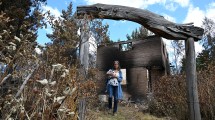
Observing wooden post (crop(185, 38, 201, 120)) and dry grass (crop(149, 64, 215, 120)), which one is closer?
wooden post (crop(185, 38, 201, 120))

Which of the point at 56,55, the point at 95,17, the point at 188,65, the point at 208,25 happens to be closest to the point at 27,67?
the point at 56,55

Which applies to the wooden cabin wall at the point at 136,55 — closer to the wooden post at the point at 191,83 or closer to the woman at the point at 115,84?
the woman at the point at 115,84

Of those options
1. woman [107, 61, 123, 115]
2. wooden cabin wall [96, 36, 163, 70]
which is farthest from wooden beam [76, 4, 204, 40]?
wooden cabin wall [96, 36, 163, 70]

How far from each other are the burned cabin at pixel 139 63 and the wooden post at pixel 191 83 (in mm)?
12189

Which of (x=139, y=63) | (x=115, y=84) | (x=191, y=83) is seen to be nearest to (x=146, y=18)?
(x=191, y=83)

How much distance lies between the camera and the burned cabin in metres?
18.8

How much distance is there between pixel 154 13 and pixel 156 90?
417 cm

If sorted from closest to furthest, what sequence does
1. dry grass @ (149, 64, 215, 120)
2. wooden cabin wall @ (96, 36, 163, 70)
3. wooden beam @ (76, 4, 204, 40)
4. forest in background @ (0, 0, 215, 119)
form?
1. forest in background @ (0, 0, 215, 119)
2. wooden beam @ (76, 4, 204, 40)
3. dry grass @ (149, 64, 215, 120)
4. wooden cabin wall @ (96, 36, 163, 70)

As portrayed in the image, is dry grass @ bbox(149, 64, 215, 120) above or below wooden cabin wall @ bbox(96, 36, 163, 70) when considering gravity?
below

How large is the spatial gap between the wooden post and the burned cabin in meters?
12.2

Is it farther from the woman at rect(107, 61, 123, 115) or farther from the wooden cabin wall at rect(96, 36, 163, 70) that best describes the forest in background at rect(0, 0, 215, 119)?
the wooden cabin wall at rect(96, 36, 163, 70)

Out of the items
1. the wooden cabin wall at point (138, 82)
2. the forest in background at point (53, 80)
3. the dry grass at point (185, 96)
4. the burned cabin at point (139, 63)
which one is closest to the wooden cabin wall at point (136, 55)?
the burned cabin at point (139, 63)

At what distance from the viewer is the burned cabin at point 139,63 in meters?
18.8

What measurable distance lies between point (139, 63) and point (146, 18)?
1377 centimetres
